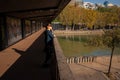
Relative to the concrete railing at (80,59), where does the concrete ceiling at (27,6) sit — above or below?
above

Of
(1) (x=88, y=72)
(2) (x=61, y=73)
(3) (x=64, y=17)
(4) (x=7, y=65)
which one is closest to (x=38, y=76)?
(4) (x=7, y=65)

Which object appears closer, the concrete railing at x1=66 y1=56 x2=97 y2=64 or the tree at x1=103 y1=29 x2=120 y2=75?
the concrete railing at x1=66 y1=56 x2=97 y2=64

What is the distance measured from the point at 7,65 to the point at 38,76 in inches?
106

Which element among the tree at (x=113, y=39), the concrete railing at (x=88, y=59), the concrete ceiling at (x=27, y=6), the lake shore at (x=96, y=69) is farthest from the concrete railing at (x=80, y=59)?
the concrete ceiling at (x=27, y=6)

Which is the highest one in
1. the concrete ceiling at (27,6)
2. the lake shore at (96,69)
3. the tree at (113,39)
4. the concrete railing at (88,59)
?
the concrete ceiling at (27,6)

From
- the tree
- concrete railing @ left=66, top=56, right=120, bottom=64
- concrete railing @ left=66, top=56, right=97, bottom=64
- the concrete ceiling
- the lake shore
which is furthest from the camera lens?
the tree

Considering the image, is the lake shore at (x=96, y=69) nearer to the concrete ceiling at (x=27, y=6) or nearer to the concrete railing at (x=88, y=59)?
the concrete railing at (x=88, y=59)

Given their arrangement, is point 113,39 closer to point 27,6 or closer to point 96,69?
point 96,69

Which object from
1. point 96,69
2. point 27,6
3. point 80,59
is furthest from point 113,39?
point 27,6

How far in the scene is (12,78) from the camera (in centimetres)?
820

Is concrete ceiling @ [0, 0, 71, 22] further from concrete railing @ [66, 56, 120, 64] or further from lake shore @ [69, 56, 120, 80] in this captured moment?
concrete railing @ [66, 56, 120, 64]

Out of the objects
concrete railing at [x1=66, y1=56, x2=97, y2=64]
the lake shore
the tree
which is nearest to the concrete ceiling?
the lake shore

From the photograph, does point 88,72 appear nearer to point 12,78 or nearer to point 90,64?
point 90,64

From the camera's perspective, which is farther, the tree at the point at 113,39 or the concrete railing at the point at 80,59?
the tree at the point at 113,39
